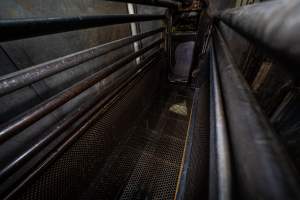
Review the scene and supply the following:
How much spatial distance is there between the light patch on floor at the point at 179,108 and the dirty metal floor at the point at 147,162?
25 mm

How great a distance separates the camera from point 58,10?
1159 millimetres

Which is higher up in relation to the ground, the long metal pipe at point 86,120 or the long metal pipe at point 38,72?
the long metal pipe at point 38,72

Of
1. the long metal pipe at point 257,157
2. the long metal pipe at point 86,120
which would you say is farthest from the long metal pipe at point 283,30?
the long metal pipe at point 86,120

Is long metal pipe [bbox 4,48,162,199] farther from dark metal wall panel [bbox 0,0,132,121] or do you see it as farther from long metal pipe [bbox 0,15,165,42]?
long metal pipe [bbox 0,15,165,42]

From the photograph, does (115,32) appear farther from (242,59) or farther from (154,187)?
(242,59)

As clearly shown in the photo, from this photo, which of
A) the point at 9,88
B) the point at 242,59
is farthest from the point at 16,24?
the point at 242,59

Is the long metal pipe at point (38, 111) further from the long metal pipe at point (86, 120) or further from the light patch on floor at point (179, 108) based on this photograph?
the light patch on floor at point (179, 108)

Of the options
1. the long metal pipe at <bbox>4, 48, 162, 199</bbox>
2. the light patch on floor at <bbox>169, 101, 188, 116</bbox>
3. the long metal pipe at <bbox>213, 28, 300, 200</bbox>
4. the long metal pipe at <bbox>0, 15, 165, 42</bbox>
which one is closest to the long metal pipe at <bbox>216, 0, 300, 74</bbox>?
the long metal pipe at <bbox>213, 28, 300, 200</bbox>

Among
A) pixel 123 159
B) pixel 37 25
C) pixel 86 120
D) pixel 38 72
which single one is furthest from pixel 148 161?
pixel 37 25

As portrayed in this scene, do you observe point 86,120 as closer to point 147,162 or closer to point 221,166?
point 147,162

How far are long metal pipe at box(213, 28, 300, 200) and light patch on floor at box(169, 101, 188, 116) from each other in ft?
5.12

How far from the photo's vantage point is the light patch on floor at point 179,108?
6.11ft

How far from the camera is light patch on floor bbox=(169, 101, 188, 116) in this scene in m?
1.86

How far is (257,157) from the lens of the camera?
0.20 metres
